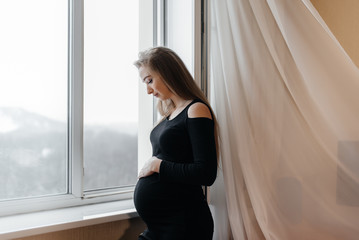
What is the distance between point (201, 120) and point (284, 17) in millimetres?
600

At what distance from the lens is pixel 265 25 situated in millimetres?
Result: 1443

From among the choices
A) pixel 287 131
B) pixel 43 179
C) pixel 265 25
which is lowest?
pixel 43 179

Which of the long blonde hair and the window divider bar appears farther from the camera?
the window divider bar

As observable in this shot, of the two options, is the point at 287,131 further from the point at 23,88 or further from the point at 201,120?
the point at 23,88

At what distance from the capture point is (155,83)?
140cm

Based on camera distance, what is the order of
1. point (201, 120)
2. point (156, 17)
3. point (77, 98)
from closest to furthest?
point (201, 120) < point (77, 98) < point (156, 17)

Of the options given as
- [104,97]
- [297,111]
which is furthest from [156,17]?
[297,111]

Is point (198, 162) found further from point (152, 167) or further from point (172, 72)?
point (172, 72)

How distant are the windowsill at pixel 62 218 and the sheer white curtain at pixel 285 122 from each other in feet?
1.80

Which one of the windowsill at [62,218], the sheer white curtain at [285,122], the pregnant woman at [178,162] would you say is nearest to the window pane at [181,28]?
the sheer white curtain at [285,122]

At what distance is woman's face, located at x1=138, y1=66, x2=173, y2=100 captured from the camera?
4.58ft

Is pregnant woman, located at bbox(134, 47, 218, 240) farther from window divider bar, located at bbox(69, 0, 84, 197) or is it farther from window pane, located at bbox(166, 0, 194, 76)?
window divider bar, located at bbox(69, 0, 84, 197)

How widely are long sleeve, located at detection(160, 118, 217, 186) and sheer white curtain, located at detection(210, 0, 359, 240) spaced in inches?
12.0

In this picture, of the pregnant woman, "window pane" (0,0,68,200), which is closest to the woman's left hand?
the pregnant woman
